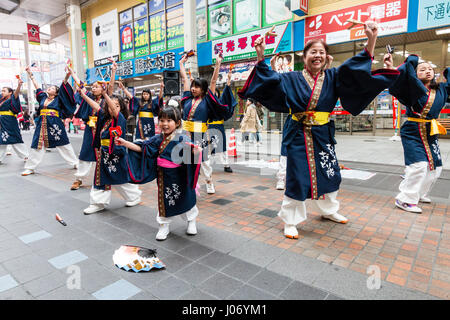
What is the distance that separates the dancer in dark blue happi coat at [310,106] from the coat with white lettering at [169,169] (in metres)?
0.86

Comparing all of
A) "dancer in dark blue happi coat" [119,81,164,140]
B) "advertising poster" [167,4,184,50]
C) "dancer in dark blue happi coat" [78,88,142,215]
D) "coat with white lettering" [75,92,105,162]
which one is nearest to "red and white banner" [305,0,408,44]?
"dancer in dark blue happi coat" [119,81,164,140]

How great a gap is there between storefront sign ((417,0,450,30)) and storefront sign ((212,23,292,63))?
14.4ft

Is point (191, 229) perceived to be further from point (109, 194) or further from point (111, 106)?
point (111, 106)

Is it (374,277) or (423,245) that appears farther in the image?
(423,245)

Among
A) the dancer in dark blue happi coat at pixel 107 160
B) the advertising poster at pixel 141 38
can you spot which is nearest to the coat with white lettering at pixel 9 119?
the dancer in dark blue happi coat at pixel 107 160

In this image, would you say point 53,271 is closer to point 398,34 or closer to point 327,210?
point 327,210

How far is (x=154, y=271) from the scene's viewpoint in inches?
89.5

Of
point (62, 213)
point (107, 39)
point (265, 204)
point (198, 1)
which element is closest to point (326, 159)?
point (265, 204)

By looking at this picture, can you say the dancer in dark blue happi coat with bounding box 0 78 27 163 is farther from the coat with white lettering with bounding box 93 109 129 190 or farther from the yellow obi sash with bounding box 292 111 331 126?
the yellow obi sash with bounding box 292 111 331 126

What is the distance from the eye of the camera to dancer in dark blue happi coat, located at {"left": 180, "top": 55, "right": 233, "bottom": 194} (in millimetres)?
4324

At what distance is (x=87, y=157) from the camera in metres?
4.84

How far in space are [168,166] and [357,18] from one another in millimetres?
10184

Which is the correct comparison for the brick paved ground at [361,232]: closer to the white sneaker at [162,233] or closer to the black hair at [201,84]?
the white sneaker at [162,233]

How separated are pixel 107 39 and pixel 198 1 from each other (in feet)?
26.1
